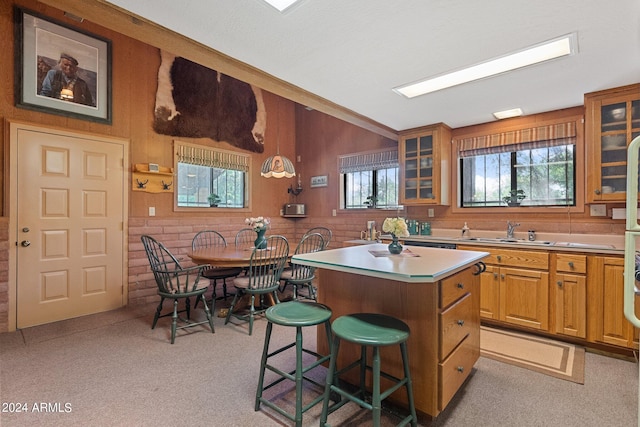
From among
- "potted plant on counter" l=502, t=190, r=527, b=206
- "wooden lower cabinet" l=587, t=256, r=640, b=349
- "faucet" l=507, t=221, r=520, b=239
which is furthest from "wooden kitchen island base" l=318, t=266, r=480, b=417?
"potted plant on counter" l=502, t=190, r=527, b=206

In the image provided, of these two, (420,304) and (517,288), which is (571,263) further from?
(420,304)

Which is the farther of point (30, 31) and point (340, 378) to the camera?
point (30, 31)

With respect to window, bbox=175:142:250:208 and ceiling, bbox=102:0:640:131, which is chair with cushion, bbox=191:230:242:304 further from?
ceiling, bbox=102:0:640:131

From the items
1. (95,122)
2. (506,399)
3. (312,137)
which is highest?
(312,137)

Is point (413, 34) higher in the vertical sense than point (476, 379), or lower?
higher

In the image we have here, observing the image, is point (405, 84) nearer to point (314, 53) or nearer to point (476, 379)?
point (314, 53)

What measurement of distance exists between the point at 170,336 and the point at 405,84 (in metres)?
3.20

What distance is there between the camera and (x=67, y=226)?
340cm

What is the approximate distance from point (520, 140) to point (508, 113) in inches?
14.0

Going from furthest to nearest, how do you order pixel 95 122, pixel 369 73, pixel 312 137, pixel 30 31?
pixel 312 137, pixel 95 122, pixel 30 31, pixel 369 73

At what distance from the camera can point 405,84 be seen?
2693mm

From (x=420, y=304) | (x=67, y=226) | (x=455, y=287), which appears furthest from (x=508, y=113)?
(x=67, y=226)

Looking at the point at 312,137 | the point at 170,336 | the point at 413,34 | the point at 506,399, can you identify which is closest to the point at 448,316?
the point at 506,399

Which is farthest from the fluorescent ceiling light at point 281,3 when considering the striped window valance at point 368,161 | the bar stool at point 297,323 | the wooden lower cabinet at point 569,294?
the striped window valance at point 368,161
